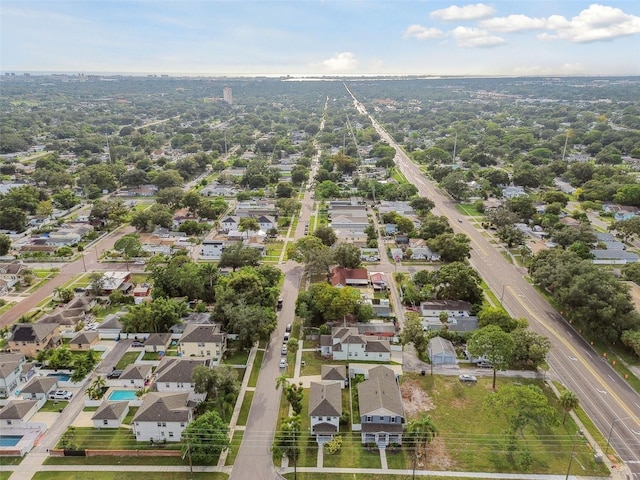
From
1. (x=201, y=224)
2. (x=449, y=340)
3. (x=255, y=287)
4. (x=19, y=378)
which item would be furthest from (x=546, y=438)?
(x=201, y=224)

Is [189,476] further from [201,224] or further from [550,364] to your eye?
[201,224]

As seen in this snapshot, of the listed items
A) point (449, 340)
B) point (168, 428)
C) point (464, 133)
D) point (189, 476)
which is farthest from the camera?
point (464, 133)

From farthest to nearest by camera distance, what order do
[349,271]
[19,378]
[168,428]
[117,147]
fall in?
1. [117,147]
2. [349,271]
3. [19,378]
4. [168,428]

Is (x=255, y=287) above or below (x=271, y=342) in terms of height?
above

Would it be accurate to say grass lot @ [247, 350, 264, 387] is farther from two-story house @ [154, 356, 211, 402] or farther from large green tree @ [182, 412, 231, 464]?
large green tree @ [182, 412, 231, 464]

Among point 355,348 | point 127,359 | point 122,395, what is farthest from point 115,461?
point 355,348

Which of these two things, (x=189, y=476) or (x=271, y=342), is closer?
(x=189, y=476)

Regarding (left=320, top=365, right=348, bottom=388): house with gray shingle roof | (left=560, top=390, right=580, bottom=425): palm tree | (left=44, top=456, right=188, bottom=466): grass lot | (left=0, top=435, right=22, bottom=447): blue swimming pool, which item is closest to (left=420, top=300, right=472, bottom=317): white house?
(left=320, top=365, right=348, bottom=388): house with gray shingle roof
